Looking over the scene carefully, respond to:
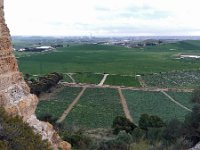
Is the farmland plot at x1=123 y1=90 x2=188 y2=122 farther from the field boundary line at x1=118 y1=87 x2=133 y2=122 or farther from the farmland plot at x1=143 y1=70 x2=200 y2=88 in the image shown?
the farmland plot at x1=143 y1=70 x2=200 y2=88

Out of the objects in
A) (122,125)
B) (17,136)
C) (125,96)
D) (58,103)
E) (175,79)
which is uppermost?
(17,136)

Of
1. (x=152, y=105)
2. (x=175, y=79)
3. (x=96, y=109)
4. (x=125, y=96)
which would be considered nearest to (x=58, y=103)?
(x=96, y=109)

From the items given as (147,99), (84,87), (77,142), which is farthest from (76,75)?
(77,142)

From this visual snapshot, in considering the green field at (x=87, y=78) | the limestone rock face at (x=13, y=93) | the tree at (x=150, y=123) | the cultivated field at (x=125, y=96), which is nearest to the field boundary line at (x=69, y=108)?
the cultivated field at (x=125, y=96)

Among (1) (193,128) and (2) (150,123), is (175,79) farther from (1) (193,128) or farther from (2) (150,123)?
(1) (193,128)

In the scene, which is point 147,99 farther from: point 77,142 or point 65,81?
point 77,142
